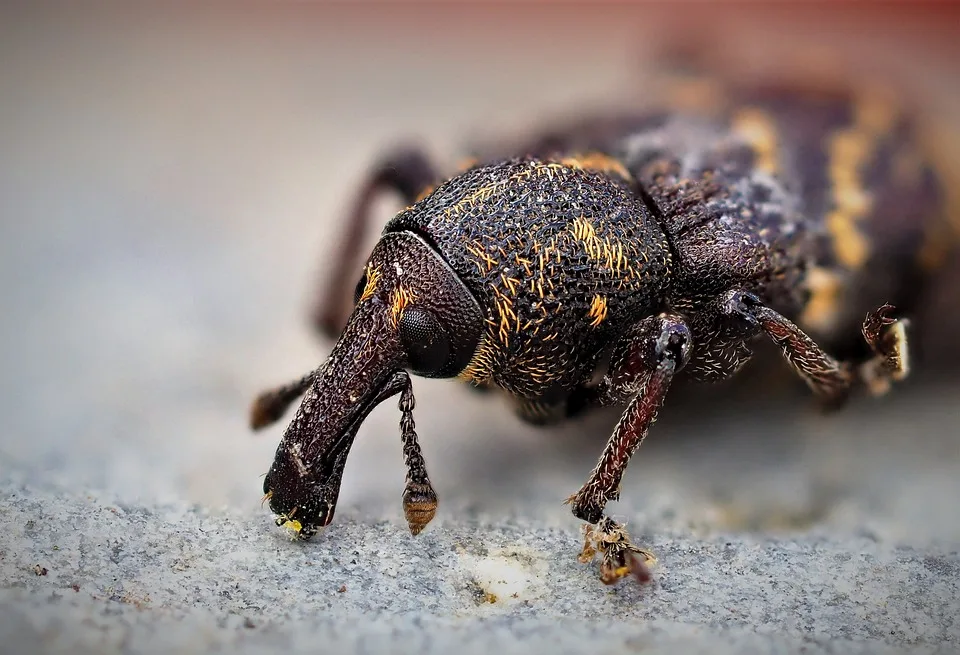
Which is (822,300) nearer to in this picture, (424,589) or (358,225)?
(358,225)

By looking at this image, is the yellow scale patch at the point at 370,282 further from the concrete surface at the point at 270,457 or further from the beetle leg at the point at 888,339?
the beetle leg at the point at 888,339

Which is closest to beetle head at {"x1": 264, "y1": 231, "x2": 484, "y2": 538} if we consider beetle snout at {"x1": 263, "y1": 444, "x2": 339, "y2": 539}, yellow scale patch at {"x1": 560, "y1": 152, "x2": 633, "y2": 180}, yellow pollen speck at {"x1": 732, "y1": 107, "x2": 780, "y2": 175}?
beetle snout at {"x1": 263, "y1": 444, "x2": 339, "y2": 539}

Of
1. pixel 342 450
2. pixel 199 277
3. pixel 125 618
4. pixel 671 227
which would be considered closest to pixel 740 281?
pixel 671 227

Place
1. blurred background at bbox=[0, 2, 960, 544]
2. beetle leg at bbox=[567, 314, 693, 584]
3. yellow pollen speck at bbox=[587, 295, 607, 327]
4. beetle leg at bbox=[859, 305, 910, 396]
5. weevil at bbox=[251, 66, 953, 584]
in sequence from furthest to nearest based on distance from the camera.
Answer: blurred background at bbox=[0, 2, 960, 544] → beetle leg at bbox=[859, 305, 910, 396] → yellow pollen speck at bbox=[587, 295, 607, 327] → weevil at bbox=[251, 66, 953, 584] → beetle leg at bbox=[567, 314, 693, 584]

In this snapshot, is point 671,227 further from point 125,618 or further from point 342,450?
point 125,618

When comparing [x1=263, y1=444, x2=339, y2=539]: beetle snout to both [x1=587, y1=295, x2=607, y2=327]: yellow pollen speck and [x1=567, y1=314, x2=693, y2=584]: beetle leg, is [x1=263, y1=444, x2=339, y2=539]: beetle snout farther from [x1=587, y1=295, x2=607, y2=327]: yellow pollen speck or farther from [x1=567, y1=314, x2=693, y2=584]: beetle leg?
[x1=587, y1=295, x2=607, y2=327]: yellow pollen speck

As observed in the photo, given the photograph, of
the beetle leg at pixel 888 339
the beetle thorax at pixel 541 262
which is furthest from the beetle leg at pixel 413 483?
the beetle leg at pixel 888 339

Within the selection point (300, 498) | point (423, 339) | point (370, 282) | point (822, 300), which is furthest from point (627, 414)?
point (822, 300)
